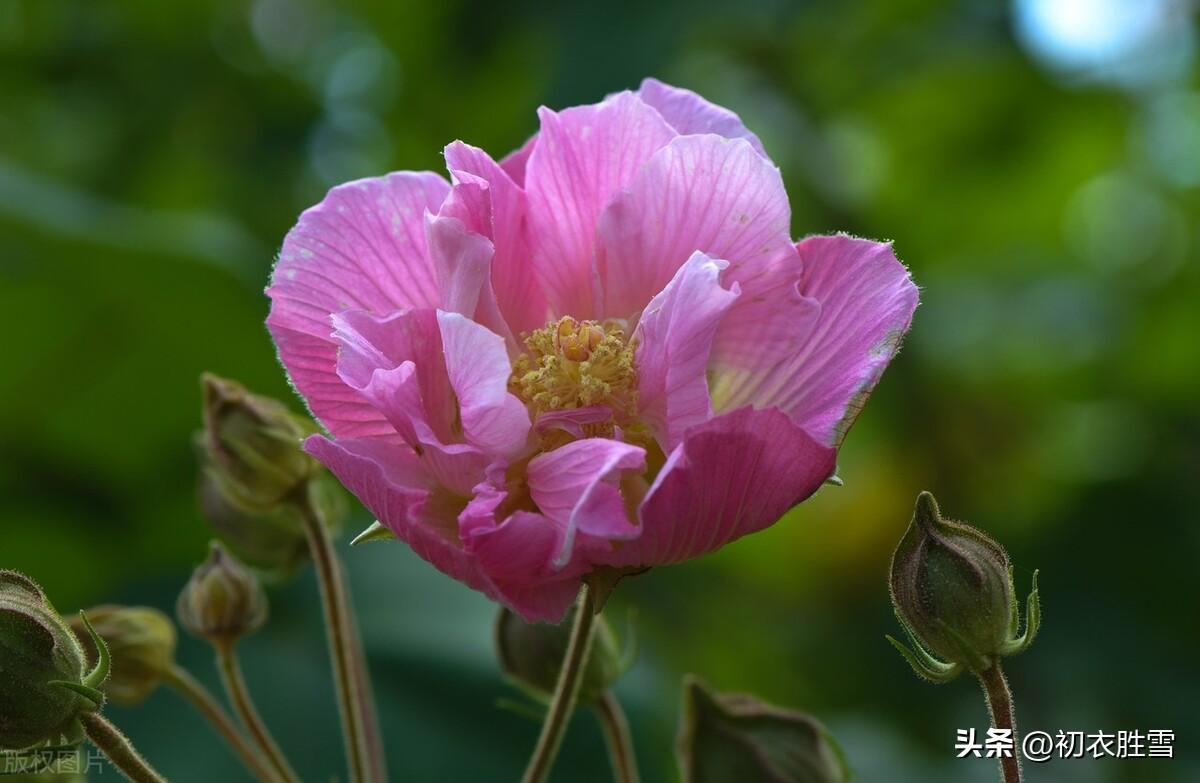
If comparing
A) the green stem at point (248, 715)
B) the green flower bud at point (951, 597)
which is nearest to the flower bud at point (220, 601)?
the green stem at point (248, 715)

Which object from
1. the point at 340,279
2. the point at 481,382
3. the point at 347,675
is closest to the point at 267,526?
the point at 347,675

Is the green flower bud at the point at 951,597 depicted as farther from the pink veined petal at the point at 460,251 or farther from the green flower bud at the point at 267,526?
the green flower bud at the point at 267,526

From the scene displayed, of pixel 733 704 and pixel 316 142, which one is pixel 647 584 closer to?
pixel 316 142

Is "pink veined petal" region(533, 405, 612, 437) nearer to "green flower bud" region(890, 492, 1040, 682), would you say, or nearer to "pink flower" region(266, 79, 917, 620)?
"pink flower" region(266, 79, 917, 620)

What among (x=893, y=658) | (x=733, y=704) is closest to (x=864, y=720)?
(x=893, y=658)

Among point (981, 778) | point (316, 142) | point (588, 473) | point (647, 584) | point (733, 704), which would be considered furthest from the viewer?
point (316, 142)

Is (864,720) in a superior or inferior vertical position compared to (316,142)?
inferior

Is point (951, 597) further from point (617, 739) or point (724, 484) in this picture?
point (617, 739)
